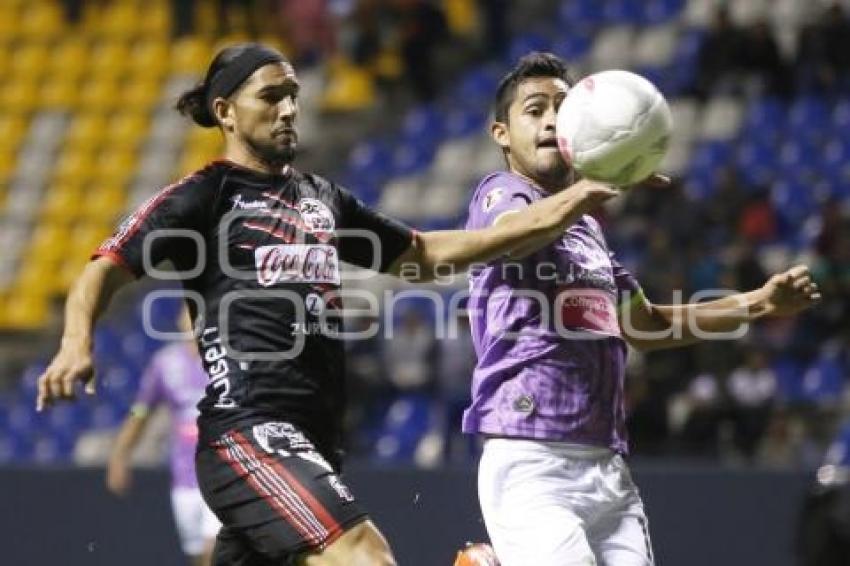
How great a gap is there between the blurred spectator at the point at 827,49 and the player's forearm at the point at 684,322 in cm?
A: 846

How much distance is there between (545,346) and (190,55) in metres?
14.6

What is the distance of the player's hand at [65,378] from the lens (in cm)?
498

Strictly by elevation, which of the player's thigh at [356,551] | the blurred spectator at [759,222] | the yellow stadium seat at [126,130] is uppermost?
the yellow stadium seat at [126,130]

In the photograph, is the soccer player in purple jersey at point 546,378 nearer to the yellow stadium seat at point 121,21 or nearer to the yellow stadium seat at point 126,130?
the yellow stadium seat at point 126,130

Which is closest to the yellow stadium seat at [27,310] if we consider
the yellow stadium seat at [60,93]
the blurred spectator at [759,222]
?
the yellow stadium seat at [60,93]

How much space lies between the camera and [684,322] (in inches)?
261

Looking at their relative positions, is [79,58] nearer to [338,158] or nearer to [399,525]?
[338,158]

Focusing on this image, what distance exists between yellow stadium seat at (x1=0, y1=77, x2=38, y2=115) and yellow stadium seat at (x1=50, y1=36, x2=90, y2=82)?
349 millimetres

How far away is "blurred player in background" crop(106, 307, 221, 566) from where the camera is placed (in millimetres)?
10367

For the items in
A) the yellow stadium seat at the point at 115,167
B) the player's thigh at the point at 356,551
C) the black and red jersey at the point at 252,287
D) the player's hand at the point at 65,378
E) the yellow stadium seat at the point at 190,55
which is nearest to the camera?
the player's hand at the point at 65,378

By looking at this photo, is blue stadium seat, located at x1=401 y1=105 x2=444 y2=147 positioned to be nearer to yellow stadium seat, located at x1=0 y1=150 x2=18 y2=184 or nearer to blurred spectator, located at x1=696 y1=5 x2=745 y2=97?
blurred spectator, located at x1=696 y1=5 x2=745 y2=97

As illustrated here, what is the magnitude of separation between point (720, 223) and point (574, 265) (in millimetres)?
7744

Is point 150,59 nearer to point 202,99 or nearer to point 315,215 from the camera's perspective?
point 202,99

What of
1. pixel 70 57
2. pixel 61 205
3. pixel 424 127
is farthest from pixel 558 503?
pixel 70 57
